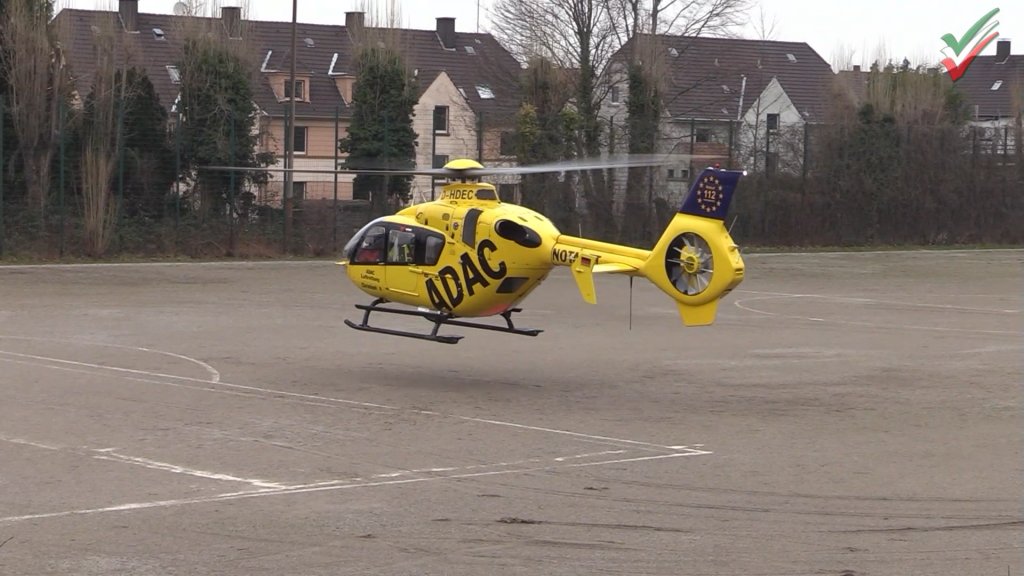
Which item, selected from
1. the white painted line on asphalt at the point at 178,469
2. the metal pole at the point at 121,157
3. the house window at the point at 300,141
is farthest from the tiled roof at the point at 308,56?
the white painted line on asphalt at the point at 178,469

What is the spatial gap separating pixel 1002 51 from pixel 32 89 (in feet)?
215

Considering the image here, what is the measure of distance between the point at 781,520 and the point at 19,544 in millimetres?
5341

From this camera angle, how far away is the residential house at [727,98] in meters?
41.6

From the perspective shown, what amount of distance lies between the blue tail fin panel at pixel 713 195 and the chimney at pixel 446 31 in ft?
180

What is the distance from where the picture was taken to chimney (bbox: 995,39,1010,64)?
82.8m

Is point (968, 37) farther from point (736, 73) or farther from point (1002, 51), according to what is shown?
point (1002, 51)

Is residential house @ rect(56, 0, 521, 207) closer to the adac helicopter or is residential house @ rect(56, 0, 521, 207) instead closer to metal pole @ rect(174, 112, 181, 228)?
metal pole @ rect(174, 112, 181, 228)

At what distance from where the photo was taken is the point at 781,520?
Result: 33.1ft

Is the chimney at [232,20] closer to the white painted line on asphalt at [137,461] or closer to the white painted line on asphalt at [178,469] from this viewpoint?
the white painted line on asphalt at [137,461]

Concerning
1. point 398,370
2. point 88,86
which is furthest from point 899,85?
point 398,370

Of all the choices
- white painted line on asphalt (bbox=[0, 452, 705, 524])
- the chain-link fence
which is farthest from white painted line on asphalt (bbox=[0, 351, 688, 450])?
the chain-link fence

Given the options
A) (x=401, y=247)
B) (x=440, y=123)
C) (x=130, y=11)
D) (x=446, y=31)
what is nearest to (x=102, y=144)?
(x=440, y=123)

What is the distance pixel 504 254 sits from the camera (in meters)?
16.2

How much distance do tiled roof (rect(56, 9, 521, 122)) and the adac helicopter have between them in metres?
20.3
